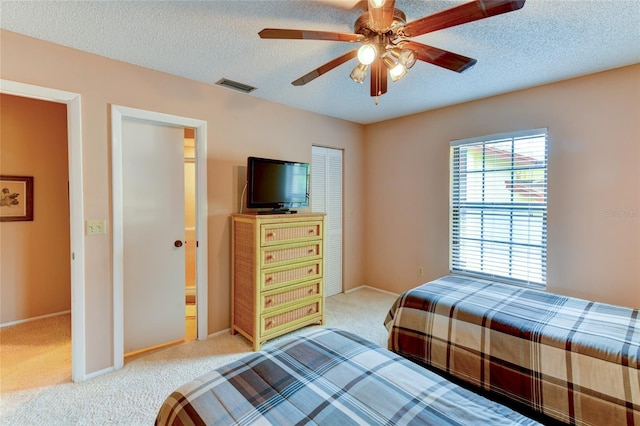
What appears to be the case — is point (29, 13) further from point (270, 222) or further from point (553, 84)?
point (553, 84)

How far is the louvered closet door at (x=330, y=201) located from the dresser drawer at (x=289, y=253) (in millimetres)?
901

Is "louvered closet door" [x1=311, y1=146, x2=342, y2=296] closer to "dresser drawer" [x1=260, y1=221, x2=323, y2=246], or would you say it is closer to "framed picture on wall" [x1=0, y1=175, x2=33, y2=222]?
"dresser drawer" [x1=260, y1=221, x2=323, y2=246]

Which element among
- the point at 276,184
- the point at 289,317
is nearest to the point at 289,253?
the point at 289,317

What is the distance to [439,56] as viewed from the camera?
1719mm

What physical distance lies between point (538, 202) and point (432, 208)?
3.65 ft

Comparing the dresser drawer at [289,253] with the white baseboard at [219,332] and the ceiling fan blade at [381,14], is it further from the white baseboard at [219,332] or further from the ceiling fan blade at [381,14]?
the ceiling fan blade at [381,14]

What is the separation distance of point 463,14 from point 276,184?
7.24ft

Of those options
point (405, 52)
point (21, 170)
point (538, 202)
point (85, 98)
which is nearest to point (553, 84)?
point (538, 202)

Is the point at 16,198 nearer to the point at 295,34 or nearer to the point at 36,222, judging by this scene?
the point at 36,222

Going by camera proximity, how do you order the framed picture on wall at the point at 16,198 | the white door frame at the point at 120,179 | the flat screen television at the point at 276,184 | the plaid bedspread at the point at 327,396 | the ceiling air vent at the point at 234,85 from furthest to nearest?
the framed picture on wall at the point at 16,198
the flat screen television at the point at 276,184
the ceiling air vent at the point at 234,85
the white door frame at the point at 120,179
the plaid bedspread at the point at 327,396

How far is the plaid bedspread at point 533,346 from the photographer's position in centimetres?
144

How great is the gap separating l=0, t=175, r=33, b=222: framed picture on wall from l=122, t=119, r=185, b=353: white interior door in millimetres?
1795

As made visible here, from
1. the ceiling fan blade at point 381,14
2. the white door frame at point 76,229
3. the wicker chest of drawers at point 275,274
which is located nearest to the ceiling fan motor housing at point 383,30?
the ceiling fan blade at point 381,14

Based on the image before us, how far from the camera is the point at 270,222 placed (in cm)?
274
